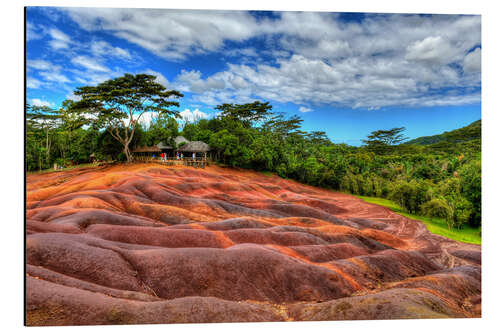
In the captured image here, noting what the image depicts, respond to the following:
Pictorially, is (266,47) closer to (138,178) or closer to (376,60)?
(376,60)

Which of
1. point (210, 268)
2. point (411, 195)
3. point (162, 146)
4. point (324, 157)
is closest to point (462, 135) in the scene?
point (411, 195)

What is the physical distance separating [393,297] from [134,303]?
4.64 metres

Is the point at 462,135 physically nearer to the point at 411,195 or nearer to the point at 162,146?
the point at 411,195

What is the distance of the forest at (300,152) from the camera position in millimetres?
9241

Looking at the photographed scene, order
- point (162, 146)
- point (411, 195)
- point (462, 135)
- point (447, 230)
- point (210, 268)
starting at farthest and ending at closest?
1. point (162, 146)
2. point (411, 195)
3. point (462, 135)
4. point (447, 230)
5. point (210, 268)

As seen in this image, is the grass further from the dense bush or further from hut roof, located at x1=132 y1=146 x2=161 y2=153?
hut roof, located at x1=132 y1=146 x2=161 y2=153

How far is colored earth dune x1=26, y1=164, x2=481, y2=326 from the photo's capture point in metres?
3.75

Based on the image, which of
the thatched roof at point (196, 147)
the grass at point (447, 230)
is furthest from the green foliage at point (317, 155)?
the thatched roof at point (196, 147)

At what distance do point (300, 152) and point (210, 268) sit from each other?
68.8 feet

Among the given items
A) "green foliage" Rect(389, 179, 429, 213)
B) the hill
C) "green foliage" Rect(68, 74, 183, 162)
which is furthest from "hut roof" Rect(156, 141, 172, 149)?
the hill

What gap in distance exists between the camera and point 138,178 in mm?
9898

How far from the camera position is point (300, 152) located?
2428 cm

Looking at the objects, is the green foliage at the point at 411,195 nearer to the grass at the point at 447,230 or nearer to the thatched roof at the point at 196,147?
the grass at the point at 447,230
